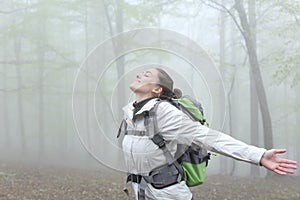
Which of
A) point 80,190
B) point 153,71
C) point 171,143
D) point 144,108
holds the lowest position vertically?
point 80,190

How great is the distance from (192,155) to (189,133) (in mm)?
250

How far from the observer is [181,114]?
227 cm

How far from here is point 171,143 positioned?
2338mm

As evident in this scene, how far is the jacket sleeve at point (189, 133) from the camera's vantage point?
7.16 ft

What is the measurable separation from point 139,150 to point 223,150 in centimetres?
50

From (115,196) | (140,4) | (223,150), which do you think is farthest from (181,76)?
(140,4)

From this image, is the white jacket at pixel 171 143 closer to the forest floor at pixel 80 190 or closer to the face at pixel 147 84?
the face at pixel 147 84

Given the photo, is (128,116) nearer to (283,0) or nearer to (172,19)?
(283,0)

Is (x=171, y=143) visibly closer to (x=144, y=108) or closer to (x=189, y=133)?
(x=189, y=133)

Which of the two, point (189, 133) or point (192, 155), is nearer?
point (189, 133)

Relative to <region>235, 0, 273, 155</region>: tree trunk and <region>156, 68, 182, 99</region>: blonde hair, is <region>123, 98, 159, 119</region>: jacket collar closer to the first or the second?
<region>156, 68, 182, 99</region>: blonde hair

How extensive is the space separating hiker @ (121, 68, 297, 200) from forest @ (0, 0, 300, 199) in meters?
0.24

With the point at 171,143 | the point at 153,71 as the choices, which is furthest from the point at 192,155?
the point at 153,71

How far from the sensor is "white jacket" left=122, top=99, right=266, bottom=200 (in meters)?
2.16
